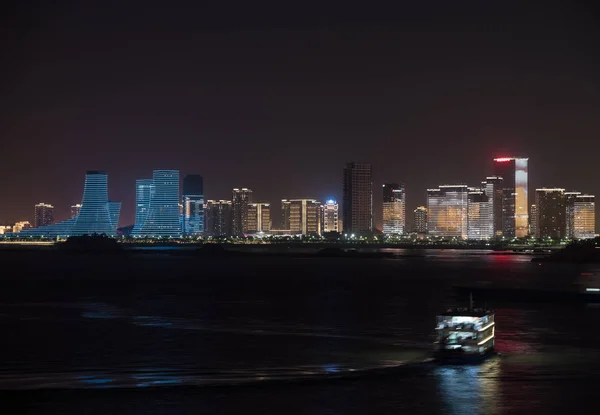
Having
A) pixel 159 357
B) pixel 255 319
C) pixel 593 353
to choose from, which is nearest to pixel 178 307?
pixel 255 319

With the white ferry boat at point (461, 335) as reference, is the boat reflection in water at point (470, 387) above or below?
below

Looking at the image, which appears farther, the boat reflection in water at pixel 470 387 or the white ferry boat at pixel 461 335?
the white ferry boat at pixel 461 335

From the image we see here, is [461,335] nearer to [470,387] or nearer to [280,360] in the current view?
[470,387]

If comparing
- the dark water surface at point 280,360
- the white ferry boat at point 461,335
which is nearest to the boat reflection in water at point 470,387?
the dark water surface at point 280,360

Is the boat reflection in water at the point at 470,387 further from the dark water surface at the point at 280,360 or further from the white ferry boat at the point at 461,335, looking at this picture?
the white ferry boat at the point at 461,335

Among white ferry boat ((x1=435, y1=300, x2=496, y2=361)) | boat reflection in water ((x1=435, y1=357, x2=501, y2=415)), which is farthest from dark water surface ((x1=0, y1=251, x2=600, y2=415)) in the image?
white ferry boat ((x1=435, y1=300, x2=496, y2=361))

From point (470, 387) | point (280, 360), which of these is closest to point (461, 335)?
point (470, 387)

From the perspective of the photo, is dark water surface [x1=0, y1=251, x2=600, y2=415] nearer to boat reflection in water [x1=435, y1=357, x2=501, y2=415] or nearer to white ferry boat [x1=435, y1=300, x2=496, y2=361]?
boat reflection in water [x1=435, y1=357, x2=501, y2=415]
